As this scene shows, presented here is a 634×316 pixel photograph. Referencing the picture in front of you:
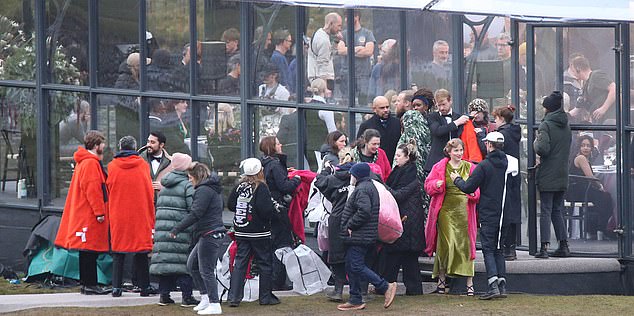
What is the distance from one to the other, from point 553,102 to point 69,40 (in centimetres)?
722

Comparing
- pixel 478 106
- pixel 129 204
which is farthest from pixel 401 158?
pixel 129 204

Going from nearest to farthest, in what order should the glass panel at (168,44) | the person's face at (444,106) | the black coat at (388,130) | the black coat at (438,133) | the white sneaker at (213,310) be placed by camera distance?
the white sneaker at (213,310) → the black coat at (438,133) → the person's face at (444,106) → the black coat at (388,130) → the glass panel at (168,44)

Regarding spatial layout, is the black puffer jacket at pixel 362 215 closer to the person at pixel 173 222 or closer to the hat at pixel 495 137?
the hat at pixel 495 137

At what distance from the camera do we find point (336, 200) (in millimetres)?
13133

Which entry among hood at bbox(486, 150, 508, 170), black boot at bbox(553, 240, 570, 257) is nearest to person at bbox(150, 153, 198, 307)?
hood at bbox(486, 150, 508, 170)

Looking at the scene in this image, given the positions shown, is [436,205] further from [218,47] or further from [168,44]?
[168,44]

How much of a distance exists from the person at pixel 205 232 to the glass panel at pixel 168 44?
4441mm

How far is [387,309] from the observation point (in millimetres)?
12812

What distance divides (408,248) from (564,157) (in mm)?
2000

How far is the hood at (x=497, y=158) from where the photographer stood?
13.0 metres

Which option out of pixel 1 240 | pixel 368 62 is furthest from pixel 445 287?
pixel 1 240

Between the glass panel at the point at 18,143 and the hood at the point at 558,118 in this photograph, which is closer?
the hood at the point at 558,118

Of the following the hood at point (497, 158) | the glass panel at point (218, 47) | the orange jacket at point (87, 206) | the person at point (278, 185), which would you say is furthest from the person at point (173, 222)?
the glass panel at point (218, 47)

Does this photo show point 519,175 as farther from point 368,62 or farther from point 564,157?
point 368,62
